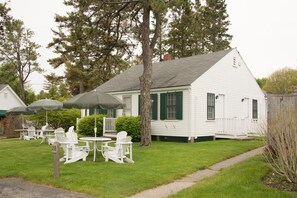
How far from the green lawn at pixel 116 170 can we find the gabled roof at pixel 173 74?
5845 millimetres

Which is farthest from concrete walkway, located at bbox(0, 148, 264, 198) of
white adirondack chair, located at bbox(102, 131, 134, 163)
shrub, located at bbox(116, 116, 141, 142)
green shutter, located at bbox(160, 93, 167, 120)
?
green shutter, located at bbox(160, 93, 167, 120)

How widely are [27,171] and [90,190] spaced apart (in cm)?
342

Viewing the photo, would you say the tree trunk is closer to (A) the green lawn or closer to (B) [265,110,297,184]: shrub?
(A) the green lawn

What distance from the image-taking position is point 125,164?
10.5m

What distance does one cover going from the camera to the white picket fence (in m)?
18.3

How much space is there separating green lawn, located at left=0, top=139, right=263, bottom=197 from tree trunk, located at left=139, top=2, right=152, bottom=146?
1.85m

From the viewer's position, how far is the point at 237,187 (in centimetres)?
695

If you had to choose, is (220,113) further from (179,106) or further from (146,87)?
(146,87)

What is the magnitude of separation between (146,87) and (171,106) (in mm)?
3443

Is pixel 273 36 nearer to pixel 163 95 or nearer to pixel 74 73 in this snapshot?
pixel 163 95

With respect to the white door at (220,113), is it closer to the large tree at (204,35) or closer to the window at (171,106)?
the window at (171,106)

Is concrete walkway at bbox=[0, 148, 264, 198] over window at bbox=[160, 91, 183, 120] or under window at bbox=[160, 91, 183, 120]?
under

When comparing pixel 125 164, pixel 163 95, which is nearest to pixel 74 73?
pixel 163 95

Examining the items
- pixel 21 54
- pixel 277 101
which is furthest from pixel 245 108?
pixel 21 54
